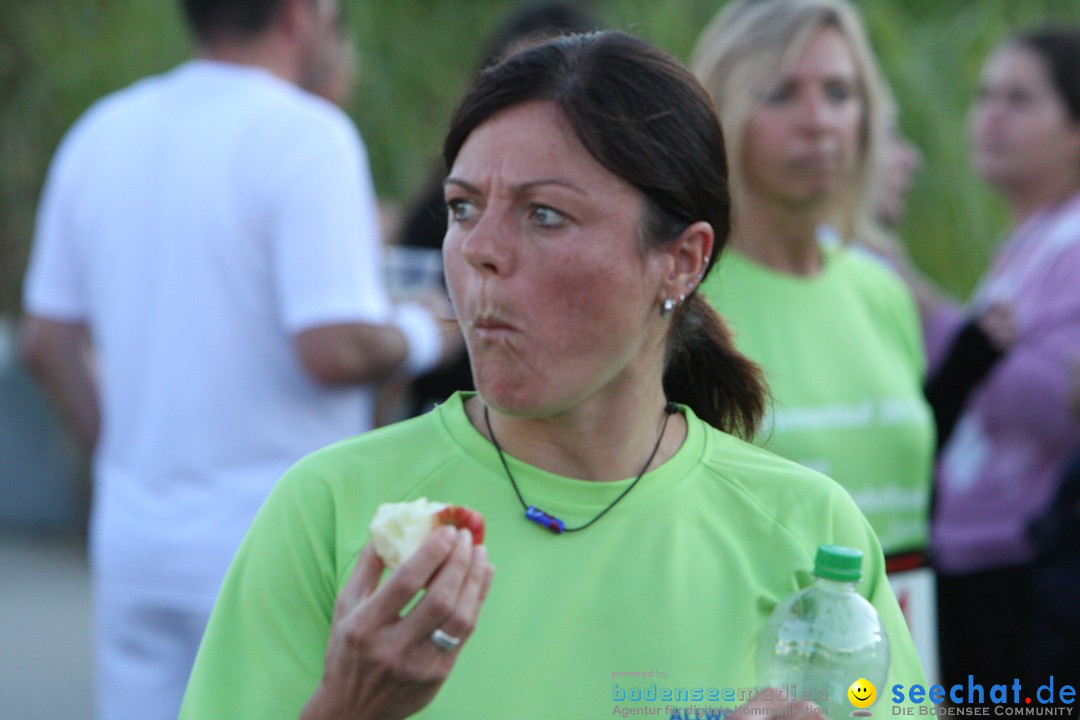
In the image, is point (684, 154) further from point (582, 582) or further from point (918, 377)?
point (918, 377)

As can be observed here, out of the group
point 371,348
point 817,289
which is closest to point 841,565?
point 817,289

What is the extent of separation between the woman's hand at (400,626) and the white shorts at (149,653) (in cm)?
158

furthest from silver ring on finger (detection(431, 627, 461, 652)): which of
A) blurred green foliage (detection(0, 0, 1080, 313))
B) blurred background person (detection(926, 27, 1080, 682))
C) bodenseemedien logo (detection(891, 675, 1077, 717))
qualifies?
blurred green foliage (detection(0, 0, 1080, 313))

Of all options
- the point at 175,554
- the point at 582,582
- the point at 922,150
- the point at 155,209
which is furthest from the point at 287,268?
the point at 922,150

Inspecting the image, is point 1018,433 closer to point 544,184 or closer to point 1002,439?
point 1002,439

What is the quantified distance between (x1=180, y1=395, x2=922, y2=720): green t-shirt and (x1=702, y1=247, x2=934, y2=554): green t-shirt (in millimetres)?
919

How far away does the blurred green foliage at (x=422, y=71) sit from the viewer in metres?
6.19

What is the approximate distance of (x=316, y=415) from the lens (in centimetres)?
317

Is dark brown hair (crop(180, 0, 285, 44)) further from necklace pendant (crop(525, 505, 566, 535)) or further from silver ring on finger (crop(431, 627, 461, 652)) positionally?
silver ring on finger (crop(431, 627, 461, 652))

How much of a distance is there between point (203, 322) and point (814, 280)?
1.41 meters

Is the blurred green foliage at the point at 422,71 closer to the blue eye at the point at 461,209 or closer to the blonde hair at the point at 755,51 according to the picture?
the blonde hair at the point at 755,51

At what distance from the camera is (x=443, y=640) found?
155 cm

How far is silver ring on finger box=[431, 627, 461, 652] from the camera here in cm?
155

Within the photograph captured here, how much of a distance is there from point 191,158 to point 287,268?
13.2 inches
